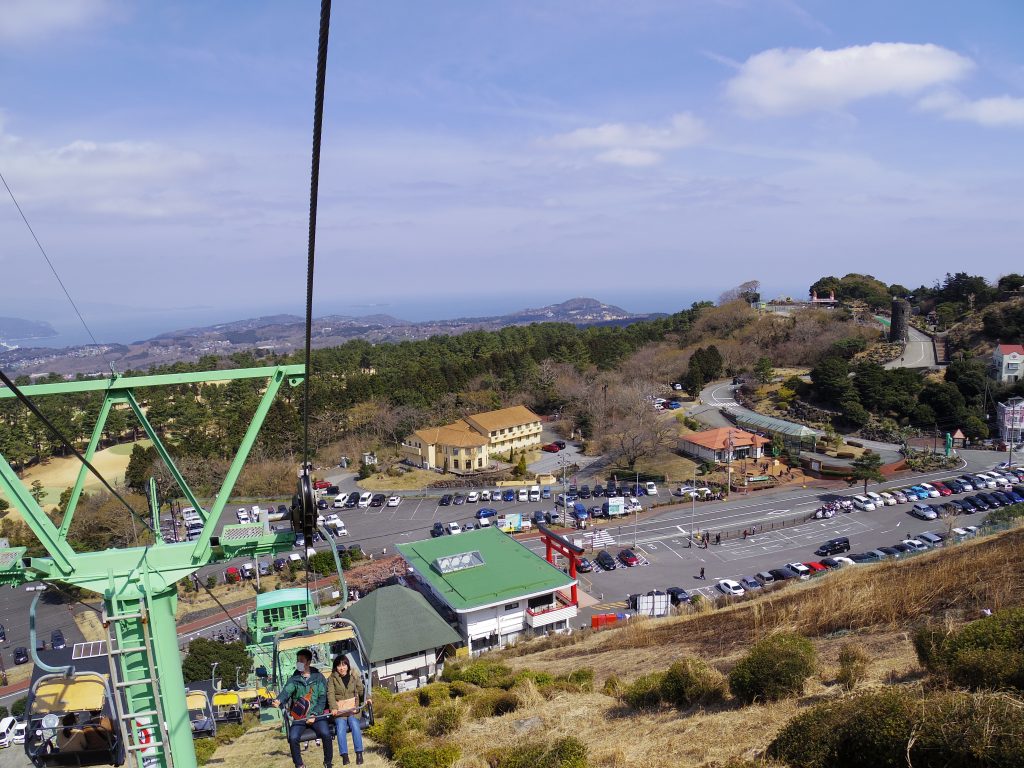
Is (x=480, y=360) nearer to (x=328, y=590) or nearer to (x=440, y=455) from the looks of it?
(x=440, y=455)

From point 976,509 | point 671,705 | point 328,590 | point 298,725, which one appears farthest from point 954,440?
point 298,725

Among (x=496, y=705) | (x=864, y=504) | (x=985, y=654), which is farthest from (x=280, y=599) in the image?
(x=864, y=504)

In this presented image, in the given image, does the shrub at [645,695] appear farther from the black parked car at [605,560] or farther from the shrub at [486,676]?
the black parked car at [605,560]

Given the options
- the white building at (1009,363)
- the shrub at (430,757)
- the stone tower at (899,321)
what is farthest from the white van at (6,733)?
the stone tower at (899,321)

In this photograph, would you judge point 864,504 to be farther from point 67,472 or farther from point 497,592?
point 67,472

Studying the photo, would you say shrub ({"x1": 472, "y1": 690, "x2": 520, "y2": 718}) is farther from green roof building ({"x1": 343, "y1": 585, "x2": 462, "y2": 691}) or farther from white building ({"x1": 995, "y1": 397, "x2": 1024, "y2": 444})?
white building ({"x1": 995, "y1": 397, "x2": 1024, "y2": 444})
